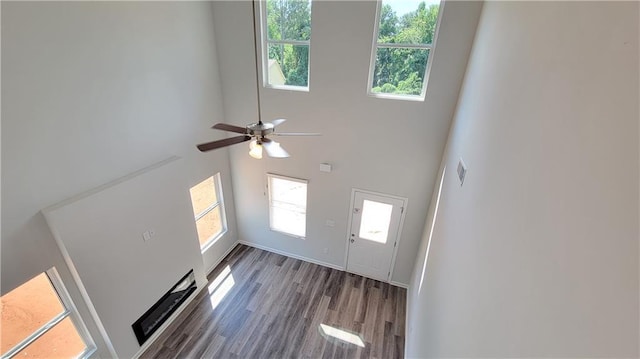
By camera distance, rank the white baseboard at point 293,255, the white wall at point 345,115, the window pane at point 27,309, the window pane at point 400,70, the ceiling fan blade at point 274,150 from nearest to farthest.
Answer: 1. the ceiling fan blade at point 274,150
2. the window pane at point 27,309
3. the white wall at point 345,115
4. the window pane at point 400,70
5. the white baseboard at point 293,255

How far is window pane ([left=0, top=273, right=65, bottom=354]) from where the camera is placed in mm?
2584

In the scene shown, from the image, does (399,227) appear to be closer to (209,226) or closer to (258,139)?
(258,139)

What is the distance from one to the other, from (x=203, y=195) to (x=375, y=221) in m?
3.34

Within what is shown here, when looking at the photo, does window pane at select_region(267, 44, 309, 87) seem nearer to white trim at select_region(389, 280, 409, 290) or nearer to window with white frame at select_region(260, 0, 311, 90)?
window with white frame at select_region(260, 0, 311, 90)

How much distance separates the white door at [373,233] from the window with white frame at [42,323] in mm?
4140

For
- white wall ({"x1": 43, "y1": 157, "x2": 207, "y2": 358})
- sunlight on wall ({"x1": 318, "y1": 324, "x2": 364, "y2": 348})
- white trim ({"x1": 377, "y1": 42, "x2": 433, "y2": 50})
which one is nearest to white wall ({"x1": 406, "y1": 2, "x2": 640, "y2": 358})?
white trim ({"x1": 377, "y1": 42, "x2": 433, "y2": 50})

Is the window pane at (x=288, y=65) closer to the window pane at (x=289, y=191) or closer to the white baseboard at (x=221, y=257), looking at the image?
the window pane at (x=289, y=191)

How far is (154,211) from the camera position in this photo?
3.70 metres

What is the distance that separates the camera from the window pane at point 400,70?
3.80 metres

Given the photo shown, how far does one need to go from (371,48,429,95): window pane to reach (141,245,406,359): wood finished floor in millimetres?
3782

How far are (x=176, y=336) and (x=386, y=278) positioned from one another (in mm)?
3889

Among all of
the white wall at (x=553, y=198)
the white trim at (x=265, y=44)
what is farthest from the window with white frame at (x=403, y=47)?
the white wall at (x=553, y=198)

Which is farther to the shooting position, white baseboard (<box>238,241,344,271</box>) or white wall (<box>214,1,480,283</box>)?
white baseboard (<box>238,241,344,271</box>)

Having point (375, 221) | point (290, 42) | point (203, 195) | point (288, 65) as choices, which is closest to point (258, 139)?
point (288, 65)
